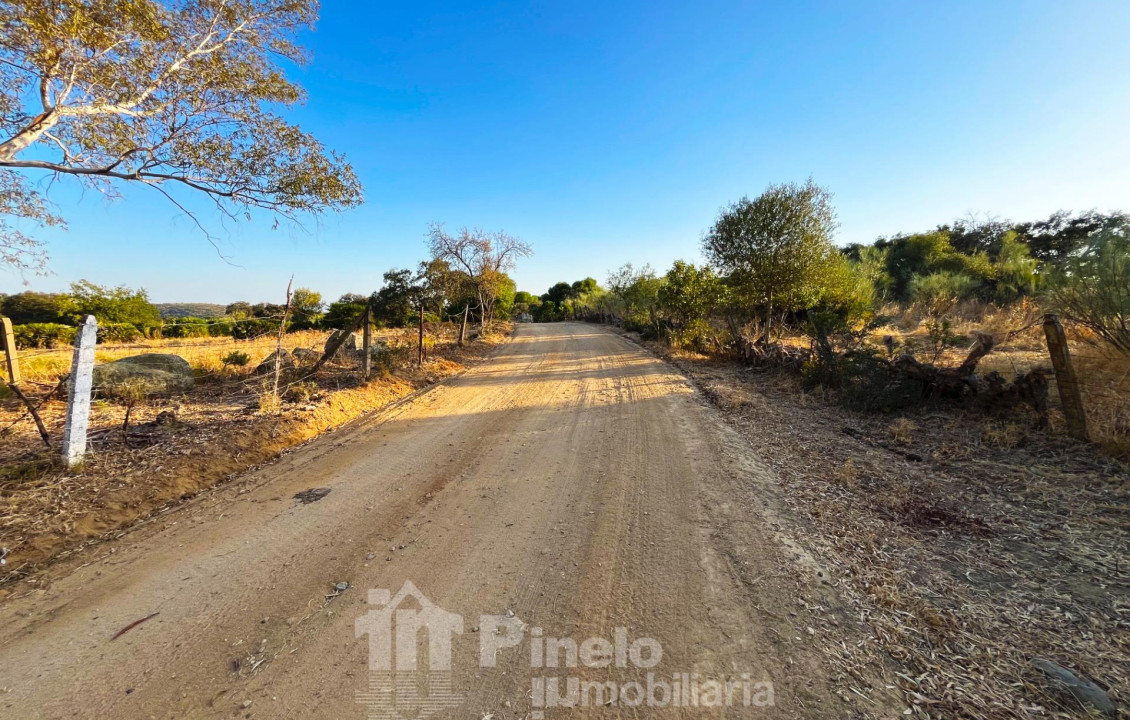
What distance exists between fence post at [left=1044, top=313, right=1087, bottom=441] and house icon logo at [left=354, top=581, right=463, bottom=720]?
6.48 m

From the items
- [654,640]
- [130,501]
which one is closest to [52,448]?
[130,501]

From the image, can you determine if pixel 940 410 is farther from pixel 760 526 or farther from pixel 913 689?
pixel 913 689

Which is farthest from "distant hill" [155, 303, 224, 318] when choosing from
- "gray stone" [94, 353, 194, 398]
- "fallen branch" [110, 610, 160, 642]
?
"fallen branch" [110, 610, 160, 642]

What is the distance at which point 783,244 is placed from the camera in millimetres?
12414

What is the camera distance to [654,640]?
2.21 meters

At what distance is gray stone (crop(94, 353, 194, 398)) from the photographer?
21.4ft

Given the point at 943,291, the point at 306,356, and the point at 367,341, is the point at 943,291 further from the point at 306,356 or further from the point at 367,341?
the point at 306,356

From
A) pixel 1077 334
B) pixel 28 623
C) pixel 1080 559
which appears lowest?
pixel 28 623

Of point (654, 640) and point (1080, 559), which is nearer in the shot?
point (654, 640)

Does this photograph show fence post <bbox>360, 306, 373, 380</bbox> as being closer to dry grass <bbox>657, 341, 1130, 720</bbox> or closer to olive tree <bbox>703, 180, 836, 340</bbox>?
dry grass <bbox>657, 341, 1130, 720</bbox>

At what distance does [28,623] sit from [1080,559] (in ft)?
22.3

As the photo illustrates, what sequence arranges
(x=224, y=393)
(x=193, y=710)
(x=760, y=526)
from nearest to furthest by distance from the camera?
(x=193, y=710) < (x=760, y=526) < (x=224, y=393)

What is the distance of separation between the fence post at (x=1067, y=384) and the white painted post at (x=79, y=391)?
9959 millimetres

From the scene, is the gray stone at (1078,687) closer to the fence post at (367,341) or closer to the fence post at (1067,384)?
the fence post at (1067,384)
